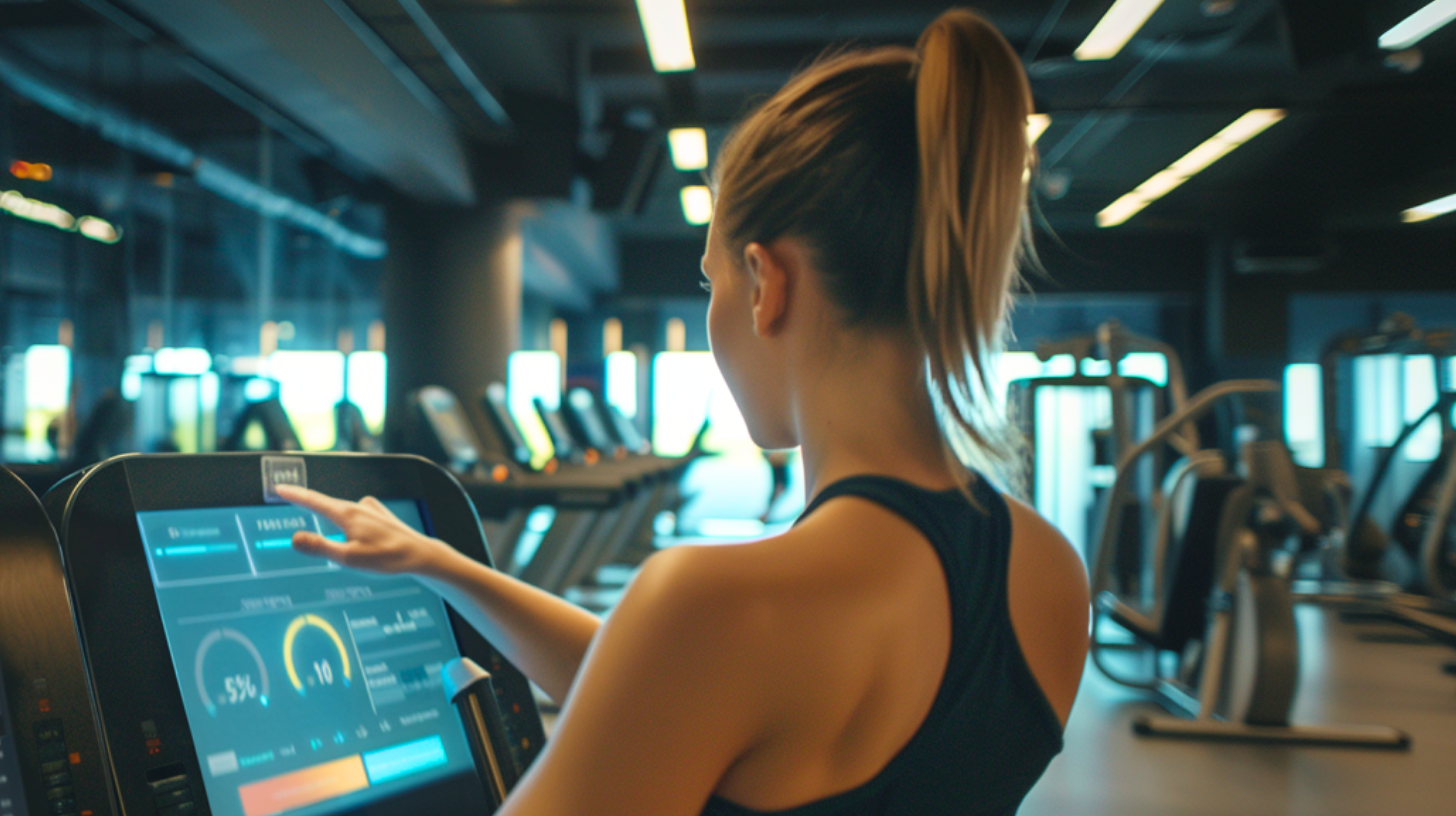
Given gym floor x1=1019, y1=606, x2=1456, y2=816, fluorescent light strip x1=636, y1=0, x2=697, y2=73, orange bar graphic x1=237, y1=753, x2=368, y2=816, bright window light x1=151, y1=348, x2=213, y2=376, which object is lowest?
gym floor x1=1019, y1=606, x2=1456, y2=816

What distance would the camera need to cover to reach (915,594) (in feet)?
1.71

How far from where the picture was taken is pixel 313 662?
0.63m

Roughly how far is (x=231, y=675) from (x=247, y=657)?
0.05 ft

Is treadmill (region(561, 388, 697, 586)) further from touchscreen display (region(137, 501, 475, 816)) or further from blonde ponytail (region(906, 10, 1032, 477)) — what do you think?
blonde ponytail (region(906, 10, 1032, 477))

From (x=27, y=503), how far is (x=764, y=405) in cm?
43

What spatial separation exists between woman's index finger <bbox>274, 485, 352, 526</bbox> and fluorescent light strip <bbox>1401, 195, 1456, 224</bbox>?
33.5ft

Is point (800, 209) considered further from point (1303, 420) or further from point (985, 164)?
point (1303, 420)

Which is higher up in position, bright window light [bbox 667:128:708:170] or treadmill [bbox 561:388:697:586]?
bright window light [bbox 667:128:708:170]

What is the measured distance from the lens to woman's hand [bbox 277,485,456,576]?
637 mm

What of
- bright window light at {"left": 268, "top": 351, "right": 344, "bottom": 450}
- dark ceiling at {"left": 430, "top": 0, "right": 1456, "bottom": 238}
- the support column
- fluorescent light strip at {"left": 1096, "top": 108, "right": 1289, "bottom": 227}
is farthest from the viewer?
bright window light at {"left": 268, "top": 351, "right": 344, "bottom": 450}

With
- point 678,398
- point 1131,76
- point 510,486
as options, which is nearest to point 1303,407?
point 1131,76

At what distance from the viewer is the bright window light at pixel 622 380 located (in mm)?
11117

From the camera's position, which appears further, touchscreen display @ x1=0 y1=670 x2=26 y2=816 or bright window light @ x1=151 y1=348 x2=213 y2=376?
bright window light @ x1=151 y1=348 x2=213 y2=376

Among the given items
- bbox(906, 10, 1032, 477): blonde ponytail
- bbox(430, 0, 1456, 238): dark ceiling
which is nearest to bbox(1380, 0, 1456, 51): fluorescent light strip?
bbox(430, 0, 1456, 238): dark ceiling
